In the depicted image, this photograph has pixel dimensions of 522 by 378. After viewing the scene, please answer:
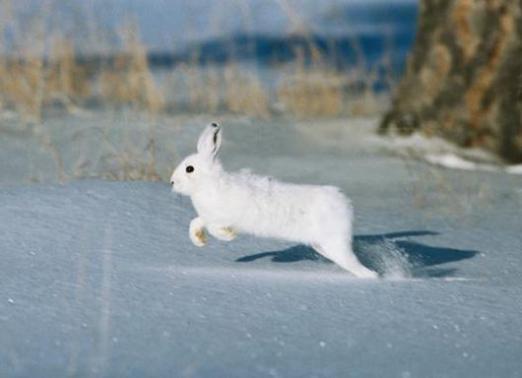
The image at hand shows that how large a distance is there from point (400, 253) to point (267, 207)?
0.68 meters

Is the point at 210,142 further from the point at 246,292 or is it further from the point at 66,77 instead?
the point at 66,77

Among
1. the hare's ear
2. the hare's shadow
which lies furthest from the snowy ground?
the hare's ear

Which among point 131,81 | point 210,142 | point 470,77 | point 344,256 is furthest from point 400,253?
point 131,81

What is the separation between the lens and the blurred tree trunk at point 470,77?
5.95 metres

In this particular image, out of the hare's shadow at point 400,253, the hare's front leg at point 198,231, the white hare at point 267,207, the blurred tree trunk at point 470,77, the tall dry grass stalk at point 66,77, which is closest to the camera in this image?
the white hare at point 267,207

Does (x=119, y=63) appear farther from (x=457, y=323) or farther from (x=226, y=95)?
(x=457, y=323)

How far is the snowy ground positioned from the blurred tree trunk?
0.84 metres

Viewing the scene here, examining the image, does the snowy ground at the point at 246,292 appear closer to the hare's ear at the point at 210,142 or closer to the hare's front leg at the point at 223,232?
the hare's front leg at the point at 223,232

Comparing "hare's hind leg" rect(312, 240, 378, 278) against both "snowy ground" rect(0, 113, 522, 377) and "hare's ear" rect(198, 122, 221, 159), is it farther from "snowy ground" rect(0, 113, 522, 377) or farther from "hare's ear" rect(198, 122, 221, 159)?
"hare's ear" rect(198, 122, 221, 159)

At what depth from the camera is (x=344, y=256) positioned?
351 cm

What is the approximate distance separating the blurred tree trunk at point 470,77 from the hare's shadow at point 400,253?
5.86 feet

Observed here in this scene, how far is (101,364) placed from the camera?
274cm

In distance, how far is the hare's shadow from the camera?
386 centimetres

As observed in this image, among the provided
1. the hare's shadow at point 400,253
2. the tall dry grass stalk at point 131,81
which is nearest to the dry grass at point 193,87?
the tall dry grass stalk at point 131,81
